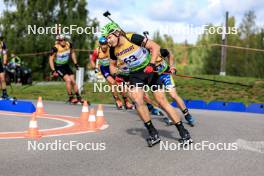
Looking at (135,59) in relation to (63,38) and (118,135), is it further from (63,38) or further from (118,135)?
(63,38)

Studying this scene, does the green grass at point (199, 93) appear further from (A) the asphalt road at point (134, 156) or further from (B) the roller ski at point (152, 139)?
(B) the roller ski at point (152, 139)

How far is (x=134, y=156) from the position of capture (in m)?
6.67

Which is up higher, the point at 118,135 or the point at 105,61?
the point at 105,61

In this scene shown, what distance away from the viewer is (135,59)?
7812mm

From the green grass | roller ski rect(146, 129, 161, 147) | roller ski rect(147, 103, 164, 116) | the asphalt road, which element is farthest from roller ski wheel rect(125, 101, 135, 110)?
roller ski rect(146, 129, 161, 147)

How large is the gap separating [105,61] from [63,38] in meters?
1.99

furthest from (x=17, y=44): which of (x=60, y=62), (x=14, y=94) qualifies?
(x=60, y=62)

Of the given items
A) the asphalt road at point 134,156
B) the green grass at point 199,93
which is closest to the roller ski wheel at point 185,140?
the asphalt road at point 134,156

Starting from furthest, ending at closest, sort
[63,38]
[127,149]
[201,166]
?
[63,38], [127,149], [201,166]

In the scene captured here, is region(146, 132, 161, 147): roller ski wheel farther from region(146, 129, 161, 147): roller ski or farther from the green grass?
the green grass

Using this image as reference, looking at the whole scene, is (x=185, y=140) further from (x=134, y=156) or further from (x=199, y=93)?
(x=199, y=93)

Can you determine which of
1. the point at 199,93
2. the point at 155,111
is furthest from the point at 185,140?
the point at 199,93

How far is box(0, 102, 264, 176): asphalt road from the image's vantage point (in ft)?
18.8

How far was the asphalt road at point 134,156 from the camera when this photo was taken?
5.73 meters
